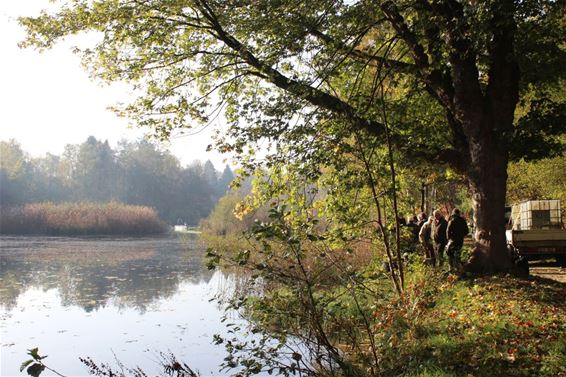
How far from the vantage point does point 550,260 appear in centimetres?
1677

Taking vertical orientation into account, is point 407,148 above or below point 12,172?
below

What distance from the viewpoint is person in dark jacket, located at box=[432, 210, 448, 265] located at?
13.5 meters

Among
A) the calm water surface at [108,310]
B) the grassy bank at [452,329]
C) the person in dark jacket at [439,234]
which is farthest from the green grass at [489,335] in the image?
the calm water surface at [108,310]

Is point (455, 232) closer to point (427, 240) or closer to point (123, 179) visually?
point (427, 240)

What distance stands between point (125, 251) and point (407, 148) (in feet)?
77.8

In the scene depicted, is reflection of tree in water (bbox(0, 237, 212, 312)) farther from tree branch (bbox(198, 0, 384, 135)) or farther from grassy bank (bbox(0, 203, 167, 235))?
grassy bank (bbox(0, 203, 167, 235))

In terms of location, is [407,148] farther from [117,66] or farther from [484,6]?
[117,66]

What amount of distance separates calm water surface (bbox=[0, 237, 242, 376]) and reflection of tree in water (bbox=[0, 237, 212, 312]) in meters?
0.03

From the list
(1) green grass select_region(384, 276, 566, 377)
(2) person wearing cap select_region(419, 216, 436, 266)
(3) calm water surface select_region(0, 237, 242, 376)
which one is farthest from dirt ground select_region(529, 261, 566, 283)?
(3) calm water surface select_region(0, 237, 242, 376)

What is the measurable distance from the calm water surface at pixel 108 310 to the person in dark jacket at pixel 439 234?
17.7 feet

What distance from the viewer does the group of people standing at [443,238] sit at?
40.7 feet

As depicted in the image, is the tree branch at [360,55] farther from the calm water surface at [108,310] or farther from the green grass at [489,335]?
the calm water surface at [108,310]

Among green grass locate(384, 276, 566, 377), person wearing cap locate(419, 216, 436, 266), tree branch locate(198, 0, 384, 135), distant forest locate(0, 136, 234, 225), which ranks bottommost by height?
green grass locate(384, 276, 566, 377)

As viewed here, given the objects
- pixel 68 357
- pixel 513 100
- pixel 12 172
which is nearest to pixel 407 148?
pixel 513 100
